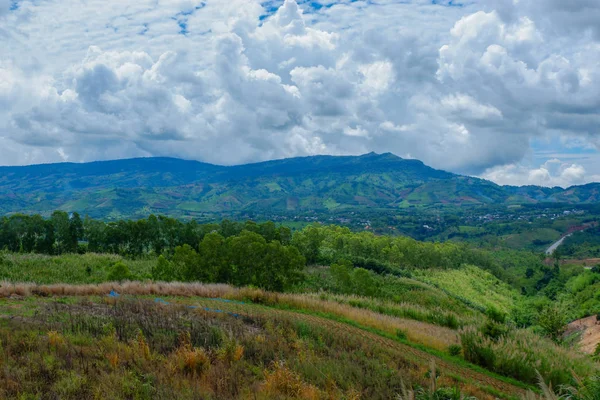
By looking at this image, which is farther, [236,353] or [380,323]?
[380,323]

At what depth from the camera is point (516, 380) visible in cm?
1291

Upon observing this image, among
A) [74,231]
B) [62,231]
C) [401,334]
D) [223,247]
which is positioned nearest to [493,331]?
[401,334]

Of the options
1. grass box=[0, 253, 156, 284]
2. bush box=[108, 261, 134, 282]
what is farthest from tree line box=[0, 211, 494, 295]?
grass box=[0, 253, 156, 284]

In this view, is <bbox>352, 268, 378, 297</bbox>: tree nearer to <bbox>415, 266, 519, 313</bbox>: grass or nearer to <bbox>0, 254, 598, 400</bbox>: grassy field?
<bbox>0, 254, 598, 400</bbox>: grassy field

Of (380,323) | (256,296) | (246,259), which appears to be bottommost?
(380,323)

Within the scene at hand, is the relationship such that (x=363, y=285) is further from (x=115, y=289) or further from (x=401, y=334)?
(x=115, y=289)

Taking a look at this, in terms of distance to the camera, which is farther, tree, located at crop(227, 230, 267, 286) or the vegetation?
tree, located at crop(227, 230, 267, 286)

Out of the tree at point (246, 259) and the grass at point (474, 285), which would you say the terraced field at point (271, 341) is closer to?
the tree at point (246, 259)

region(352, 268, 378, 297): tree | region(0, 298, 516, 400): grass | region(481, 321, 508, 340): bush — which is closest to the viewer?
region(0, 298, 516, 400): grass

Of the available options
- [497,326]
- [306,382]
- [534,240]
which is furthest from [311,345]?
[534,240]

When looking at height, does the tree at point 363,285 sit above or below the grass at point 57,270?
below

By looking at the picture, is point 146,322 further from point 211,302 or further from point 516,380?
point 516,380

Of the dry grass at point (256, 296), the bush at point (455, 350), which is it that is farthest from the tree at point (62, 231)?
the bush at point (455, 350)

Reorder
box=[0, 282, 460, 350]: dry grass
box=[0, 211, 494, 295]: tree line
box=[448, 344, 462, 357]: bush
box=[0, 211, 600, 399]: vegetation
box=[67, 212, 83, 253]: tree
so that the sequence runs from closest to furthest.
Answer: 1. box=[0, 211, 600, 399]: vegetation
2. box=[448, 344, 462, 357]: bush
3. box=[0, 282, 460, 350]: dry grass
4. box=[0, 211, 494, 295]: tree line
5. box=[67, 212, 83, 253]: tree
